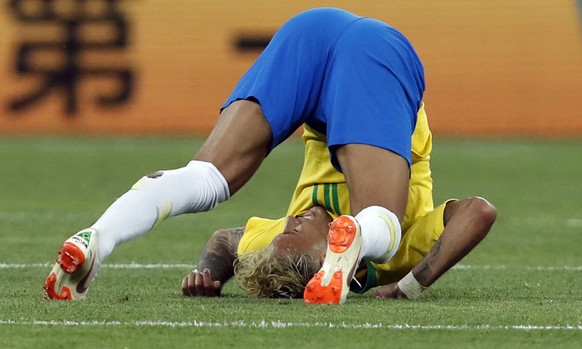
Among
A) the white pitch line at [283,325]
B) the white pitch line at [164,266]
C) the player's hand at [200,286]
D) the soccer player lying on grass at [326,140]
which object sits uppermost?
the soccer player lying on grass at [326,140]

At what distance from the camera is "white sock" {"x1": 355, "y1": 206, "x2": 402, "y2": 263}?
4176 millimetres

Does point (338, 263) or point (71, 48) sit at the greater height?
point (338, 263)

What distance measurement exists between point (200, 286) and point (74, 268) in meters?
0.66

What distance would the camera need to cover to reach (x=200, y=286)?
4.59 meters

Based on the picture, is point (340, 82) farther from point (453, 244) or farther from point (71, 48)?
point (71, 48)

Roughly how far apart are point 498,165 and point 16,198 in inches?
211

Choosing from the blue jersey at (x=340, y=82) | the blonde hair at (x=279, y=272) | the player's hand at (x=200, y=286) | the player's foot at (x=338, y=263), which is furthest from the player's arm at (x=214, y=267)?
the player's foot at (x=338, y=263)

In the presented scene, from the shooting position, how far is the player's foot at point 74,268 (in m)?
4.01

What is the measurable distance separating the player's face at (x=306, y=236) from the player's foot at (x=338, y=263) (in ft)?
0.86

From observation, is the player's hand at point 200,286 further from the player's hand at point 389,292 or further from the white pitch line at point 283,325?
the white pitch line at point 283,325

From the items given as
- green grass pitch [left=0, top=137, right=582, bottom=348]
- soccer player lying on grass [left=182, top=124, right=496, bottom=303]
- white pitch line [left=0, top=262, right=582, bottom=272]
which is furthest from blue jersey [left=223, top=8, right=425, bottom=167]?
white pitch line [left=0, top=262, right=582, bottom=272]

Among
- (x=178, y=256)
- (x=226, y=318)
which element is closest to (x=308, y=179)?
(x=226, y=318)

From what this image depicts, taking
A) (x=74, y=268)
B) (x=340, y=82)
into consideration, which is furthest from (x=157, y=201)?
(x=340, y=82)

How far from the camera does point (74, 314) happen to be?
3857 mm
